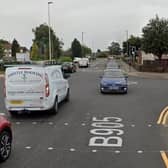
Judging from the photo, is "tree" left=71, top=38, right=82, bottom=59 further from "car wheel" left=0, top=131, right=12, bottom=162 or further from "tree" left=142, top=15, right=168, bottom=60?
"car wheel" left=0, top=131, right=12, bottom=162

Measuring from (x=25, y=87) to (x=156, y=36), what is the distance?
41.7 m

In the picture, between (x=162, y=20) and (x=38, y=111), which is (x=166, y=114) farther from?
(x=162, y=20)

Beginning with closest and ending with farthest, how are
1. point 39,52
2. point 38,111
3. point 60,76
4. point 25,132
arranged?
1. point 25,132
2. point 38,111
3. point 60,76
4. point 39,52

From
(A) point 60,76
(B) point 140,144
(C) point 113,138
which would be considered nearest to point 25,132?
(C) point 113,138

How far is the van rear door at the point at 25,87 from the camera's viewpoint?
14422 millimetres

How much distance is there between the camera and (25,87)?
47.3 ft

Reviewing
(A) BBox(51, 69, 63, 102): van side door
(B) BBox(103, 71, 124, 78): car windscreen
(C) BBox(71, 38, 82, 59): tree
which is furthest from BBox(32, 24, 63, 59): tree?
(A) BBox(51, 69, 63, 102): van side door

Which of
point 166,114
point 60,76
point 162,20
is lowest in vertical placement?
point 166,114

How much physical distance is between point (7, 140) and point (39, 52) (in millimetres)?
86577

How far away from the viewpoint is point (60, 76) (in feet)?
57.8

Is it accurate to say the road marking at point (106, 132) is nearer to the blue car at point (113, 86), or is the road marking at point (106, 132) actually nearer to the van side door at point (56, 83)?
the van side door at point (56, 83)

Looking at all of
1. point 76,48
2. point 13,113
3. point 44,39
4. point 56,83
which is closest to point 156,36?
point 56,83

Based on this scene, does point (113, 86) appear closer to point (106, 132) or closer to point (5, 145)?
point (106, 132)

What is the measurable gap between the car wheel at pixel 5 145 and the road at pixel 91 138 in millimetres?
148
